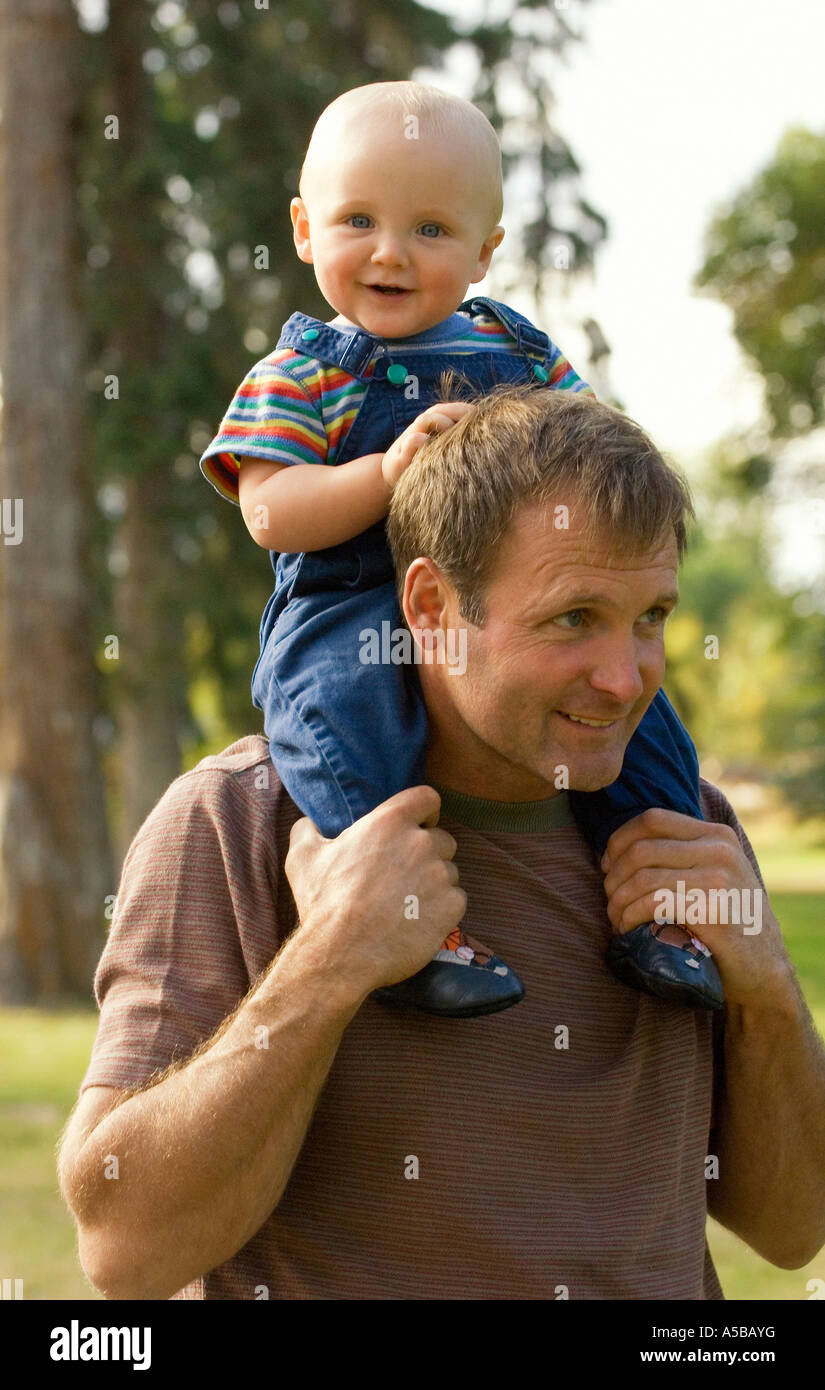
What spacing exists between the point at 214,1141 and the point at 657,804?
986 mm

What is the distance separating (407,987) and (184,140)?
47.3 feet

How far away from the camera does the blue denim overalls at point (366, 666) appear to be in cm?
252

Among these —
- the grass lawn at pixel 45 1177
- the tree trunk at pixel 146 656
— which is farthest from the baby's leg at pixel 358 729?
the tree trunk at pixel 146 656

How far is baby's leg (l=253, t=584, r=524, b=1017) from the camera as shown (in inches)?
94.1

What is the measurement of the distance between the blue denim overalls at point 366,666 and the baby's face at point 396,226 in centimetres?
7

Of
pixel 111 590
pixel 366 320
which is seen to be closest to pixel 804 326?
pixel 111 590

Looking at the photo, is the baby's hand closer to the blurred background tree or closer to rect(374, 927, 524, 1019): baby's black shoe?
rect(374, 927, 524, 1019): baby's black shoe

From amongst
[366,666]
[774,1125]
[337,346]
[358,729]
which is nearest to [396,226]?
[337,346]

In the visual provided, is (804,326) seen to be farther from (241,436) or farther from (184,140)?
(241,436)

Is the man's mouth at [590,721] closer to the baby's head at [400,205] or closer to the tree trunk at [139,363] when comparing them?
the baby's head at [400,205]

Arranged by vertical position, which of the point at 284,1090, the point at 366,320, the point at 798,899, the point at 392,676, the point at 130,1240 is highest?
the point at 798,899

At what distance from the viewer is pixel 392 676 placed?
259 cm

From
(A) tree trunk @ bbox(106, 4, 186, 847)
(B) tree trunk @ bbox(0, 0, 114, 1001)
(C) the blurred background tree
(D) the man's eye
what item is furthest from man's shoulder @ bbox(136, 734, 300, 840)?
(C) the blurred background tree

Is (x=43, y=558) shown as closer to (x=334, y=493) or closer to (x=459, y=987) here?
(x=334, y=493)
